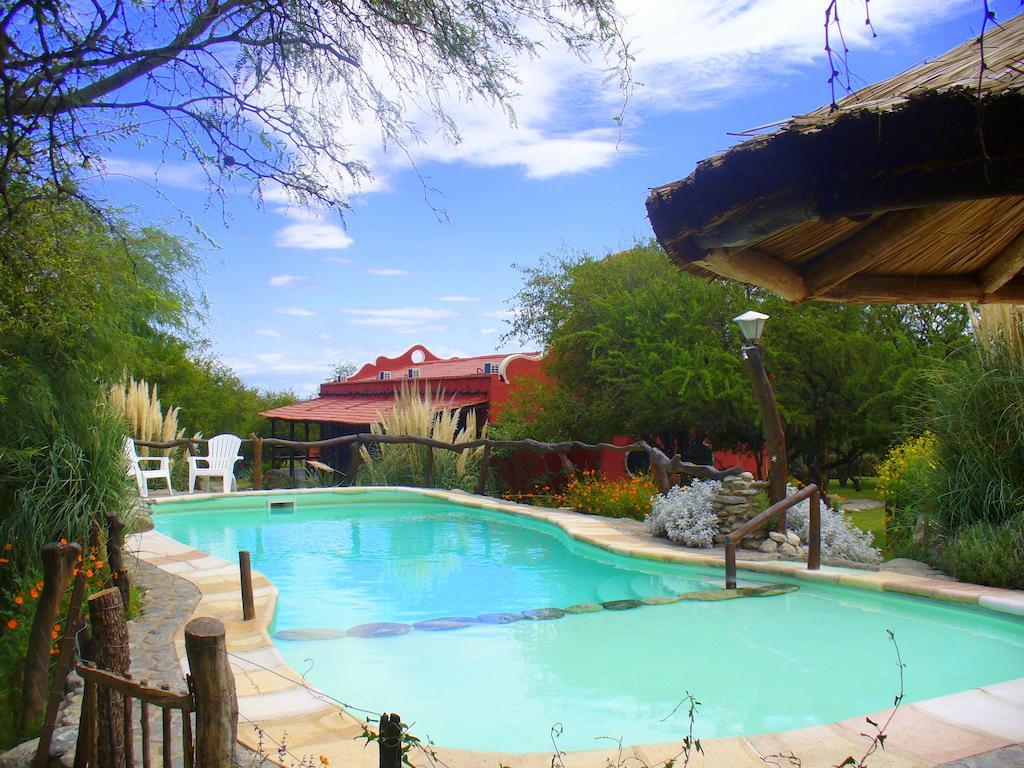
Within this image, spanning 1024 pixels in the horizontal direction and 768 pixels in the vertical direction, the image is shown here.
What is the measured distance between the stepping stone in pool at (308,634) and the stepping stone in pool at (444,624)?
58 cm

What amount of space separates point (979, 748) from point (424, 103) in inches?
163

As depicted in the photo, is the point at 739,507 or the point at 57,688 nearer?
the point at 57,688

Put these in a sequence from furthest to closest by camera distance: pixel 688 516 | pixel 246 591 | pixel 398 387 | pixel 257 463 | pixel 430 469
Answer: pixel 398 387 → pixel 257 463 → pixel 430 469 → pixel 688 516 → pixel 246 591

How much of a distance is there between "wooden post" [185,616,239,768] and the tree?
2.82 metres

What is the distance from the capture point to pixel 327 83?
4828 millimetres

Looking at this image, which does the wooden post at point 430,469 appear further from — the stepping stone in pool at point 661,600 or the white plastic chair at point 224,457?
the stepping stone in pool at point 661,600

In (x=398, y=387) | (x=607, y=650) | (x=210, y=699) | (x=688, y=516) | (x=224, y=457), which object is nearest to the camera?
(x=210, y=699)

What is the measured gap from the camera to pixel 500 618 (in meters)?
6.24

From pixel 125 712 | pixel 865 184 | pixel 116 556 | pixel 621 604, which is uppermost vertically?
pixel 865 184

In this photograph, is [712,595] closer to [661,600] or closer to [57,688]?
[661,600]

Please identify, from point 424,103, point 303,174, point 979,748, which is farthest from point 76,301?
point 979,748

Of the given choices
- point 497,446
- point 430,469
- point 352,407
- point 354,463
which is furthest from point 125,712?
point 352,407

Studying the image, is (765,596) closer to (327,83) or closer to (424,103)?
(424,103)

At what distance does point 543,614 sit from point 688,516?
2596 mm
